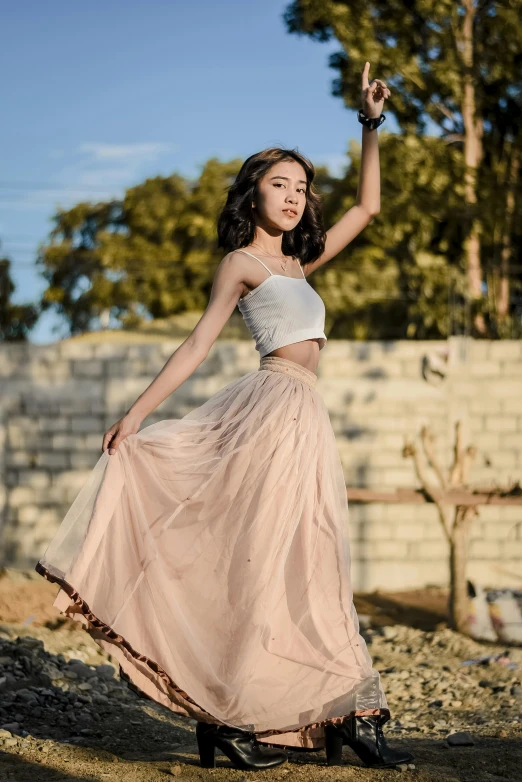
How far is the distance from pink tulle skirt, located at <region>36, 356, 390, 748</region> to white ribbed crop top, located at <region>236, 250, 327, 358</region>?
6.9 inches

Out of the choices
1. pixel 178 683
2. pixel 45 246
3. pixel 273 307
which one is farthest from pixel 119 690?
pixel 45 246

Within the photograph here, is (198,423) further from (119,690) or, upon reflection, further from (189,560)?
(119,690)

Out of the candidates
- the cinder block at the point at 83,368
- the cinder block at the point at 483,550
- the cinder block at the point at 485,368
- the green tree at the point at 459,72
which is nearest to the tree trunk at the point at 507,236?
the green tree at the point at 459,72

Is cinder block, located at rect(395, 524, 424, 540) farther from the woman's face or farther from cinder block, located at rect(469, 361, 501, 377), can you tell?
the woman's face

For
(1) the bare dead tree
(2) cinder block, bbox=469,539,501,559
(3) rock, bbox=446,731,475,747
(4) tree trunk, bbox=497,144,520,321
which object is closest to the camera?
(3) rock, bbox=446,731,475,747

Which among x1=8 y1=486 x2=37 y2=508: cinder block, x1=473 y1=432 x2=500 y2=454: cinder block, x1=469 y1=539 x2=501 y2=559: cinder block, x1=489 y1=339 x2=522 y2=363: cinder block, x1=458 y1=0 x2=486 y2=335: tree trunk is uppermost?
x1=458 y1=0 x2=486 y2=335: tree trunk

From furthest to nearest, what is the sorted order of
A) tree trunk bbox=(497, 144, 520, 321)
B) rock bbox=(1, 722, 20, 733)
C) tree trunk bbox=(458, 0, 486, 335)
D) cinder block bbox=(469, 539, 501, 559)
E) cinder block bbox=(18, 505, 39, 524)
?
tree trunk bbox=(458, 0, 486, 335)
tree trunk bbox=(497, 144, 520, 321)
cinder block bbox=(469, 539, 501, 559)
cinder block bbox=(18, 505, 39, 524)
rock bbox=(1, 722, 20, 733)

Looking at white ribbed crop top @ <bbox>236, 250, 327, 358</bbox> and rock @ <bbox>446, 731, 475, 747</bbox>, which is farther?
rock @ <bbox>446, 731, 475, 747</bbox>

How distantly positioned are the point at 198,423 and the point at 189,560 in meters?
0.48

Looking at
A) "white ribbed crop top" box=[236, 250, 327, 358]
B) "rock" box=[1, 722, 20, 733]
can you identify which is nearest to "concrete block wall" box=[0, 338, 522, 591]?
"rock" box=[1, 722, 20, 733]

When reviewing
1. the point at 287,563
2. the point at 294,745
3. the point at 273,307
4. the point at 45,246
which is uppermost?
the point at 45,246

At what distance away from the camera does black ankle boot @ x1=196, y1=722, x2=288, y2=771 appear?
11.4 ft

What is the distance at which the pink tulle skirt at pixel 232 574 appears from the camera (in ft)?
11.3

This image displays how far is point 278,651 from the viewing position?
344cm
